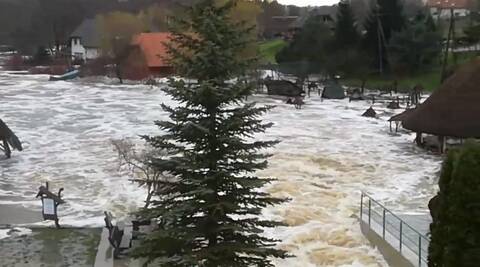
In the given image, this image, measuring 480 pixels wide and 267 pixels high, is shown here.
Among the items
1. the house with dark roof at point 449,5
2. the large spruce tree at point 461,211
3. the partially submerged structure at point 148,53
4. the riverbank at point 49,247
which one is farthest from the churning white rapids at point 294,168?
the partially submerged structure at point 148,53

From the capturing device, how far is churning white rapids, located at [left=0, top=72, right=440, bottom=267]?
1686 cm

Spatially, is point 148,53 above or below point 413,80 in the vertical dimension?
above

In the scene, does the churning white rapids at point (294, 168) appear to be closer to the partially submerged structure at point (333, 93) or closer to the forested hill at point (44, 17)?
the partially submerged structure at point (333, 93)

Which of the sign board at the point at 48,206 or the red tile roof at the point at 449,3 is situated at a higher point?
the red tile roof at the point at 449,3

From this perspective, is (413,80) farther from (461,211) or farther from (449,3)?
(461,211)

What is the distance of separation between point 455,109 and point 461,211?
18.8 m

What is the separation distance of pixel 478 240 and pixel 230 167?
3.18 meters

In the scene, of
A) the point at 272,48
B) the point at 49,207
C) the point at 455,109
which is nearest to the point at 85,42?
the point at 272,48

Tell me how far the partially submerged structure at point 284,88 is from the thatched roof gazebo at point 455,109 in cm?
2378

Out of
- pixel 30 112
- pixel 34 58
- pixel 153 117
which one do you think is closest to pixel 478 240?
pixel 153 117

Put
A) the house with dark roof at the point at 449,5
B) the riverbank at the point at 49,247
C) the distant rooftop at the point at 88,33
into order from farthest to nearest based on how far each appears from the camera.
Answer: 1. the distant rooftop at the point at 88,33
2. the house with dark roof at the point at 449,5
3. the riverbank at the point at 49,247

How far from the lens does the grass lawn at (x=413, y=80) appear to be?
51.8 meters

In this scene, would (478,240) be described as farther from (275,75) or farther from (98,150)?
(275,75)

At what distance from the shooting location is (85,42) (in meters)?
86.0
